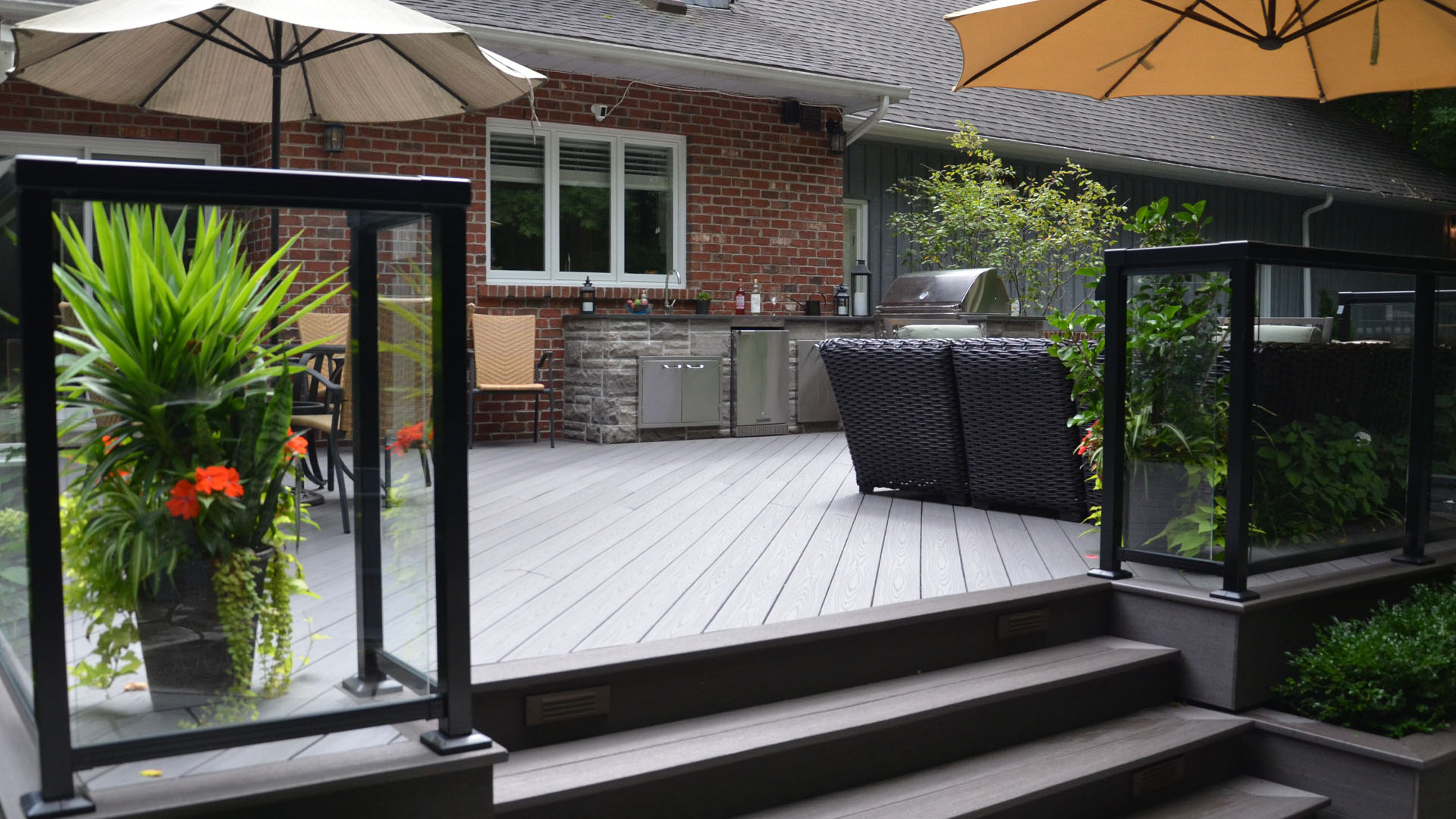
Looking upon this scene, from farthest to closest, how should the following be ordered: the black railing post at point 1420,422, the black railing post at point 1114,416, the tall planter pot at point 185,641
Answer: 1. the black railing post at point 1420,422
2. the black railing post at point 1114,416
3. the tall planter pot at point 185,641

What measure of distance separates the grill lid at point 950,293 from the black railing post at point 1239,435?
17.1 feet

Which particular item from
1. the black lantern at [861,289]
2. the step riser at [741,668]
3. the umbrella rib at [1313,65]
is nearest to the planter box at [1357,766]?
the step riser at [741,668]

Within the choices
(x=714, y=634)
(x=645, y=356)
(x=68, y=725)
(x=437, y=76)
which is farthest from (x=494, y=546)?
(x=645, y=356)

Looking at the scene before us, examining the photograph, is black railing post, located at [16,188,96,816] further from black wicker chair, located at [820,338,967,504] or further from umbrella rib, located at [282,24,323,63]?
black wicker chair, located at [820,338,967,504]

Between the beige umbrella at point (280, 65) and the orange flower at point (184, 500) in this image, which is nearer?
the orange flower at point (184, 500)

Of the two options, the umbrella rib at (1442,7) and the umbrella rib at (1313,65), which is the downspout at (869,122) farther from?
the umbrella rib at (1442,7)

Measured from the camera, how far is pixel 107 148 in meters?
6.98

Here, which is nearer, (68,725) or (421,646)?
(68,725)

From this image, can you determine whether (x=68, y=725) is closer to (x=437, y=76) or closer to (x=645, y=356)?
(x=437, y=76)

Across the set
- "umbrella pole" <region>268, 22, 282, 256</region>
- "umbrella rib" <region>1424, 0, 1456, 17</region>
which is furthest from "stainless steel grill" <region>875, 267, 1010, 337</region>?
"umbrella pole" <region>268, 22, 282, 256</region>

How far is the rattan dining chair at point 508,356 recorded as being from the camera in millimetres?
7344

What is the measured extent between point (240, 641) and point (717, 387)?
6137 mm

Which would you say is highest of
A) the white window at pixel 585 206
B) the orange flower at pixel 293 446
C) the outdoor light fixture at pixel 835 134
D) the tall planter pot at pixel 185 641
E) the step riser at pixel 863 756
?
the outdoor light fixture at pixel 835 134

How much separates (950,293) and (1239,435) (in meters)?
5.44
